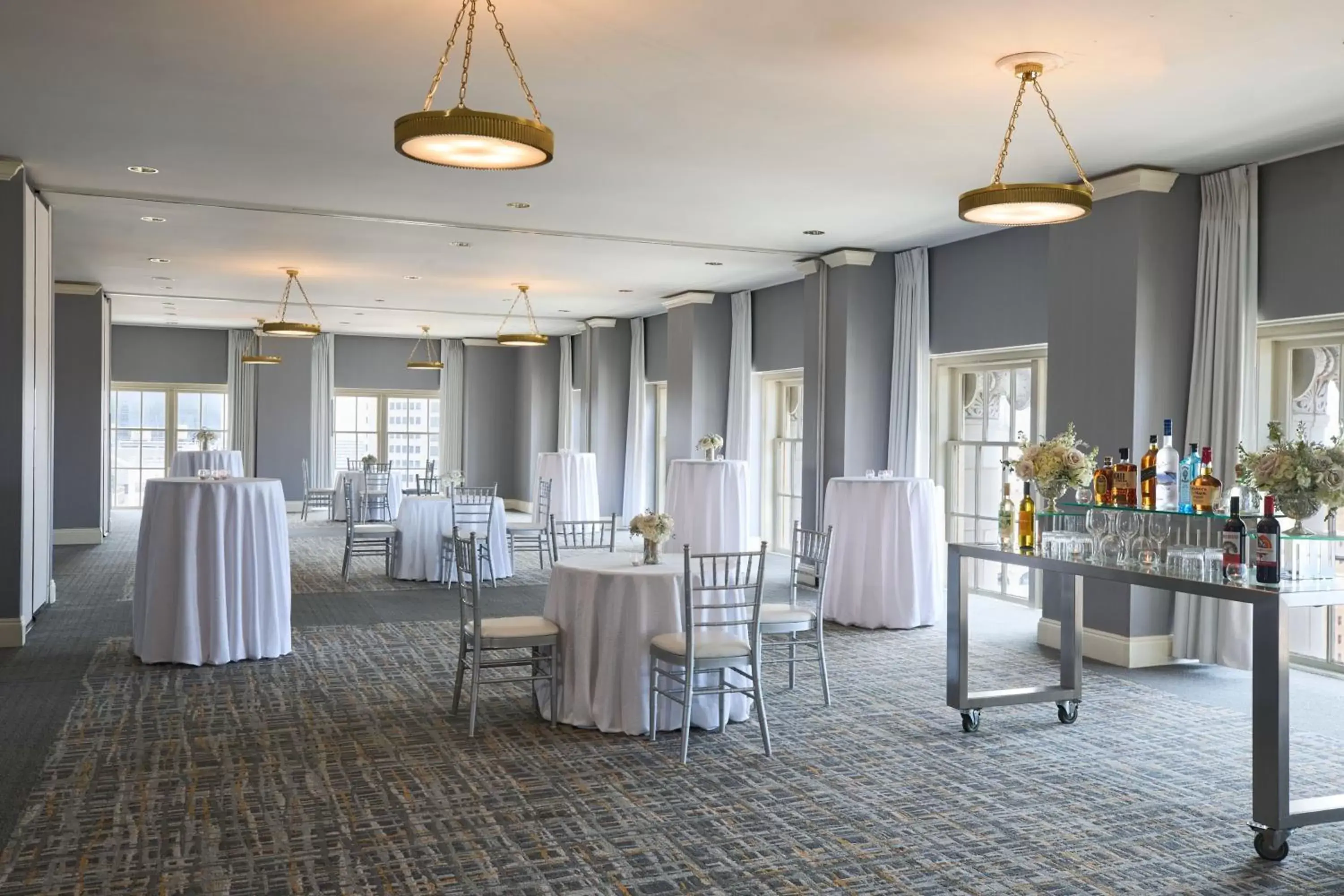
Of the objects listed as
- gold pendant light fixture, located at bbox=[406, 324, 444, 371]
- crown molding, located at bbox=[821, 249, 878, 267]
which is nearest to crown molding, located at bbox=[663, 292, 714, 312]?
crown molding, located at bbox=[821, 249, 878, 267]

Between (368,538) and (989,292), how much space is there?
21.4ft

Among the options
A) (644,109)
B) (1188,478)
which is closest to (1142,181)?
(1188,478)

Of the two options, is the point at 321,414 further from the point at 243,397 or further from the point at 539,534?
the point at 539,534

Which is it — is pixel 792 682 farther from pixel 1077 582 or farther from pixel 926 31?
pixel 926 31

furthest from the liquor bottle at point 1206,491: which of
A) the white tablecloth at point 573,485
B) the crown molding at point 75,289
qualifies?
the crown molding at point 75,289

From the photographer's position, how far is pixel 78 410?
13.5m

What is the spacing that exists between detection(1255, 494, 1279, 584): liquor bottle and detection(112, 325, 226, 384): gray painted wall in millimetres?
17448

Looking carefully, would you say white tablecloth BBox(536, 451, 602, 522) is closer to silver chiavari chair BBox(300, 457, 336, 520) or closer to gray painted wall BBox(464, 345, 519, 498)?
silver chiavari chair BBox(300, 457, 336, 520)

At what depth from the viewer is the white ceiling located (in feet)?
15.1

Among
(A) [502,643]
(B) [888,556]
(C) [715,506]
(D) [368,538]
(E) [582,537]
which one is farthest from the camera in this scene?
(E) [582,537]

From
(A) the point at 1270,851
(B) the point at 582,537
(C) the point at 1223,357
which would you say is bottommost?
(A) the point at 1270,851

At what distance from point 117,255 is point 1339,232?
34.8 feet

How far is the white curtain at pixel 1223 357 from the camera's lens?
22.2 feet

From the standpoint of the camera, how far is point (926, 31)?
4.67m
